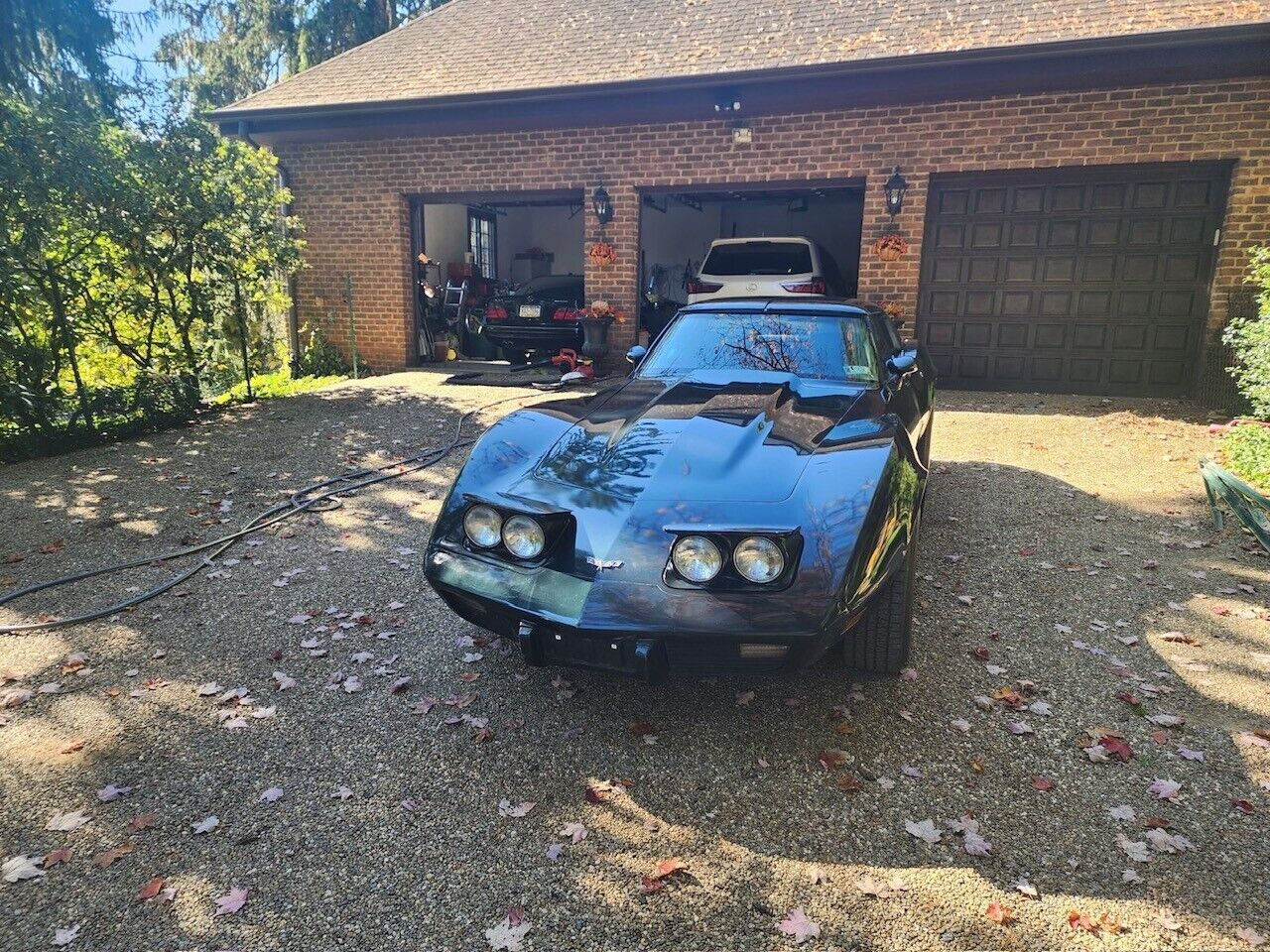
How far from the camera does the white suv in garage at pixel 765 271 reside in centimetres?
1022

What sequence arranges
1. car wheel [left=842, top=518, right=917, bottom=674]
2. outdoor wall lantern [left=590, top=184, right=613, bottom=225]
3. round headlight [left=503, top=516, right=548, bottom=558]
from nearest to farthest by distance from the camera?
1. round headlight [left=503, top=516, right=548, bottom=558]
2. car wheel [left=842, top=518, right=917, bottom=674]
3. outdoor wall lantern [left=590, top=184, right=613, bottom=225]

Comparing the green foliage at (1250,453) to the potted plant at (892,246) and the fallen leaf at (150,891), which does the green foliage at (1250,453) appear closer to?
the potted plant at (892,246)

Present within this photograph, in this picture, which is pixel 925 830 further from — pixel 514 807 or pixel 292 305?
pixel 292 305

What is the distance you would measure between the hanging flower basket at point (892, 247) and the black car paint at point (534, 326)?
14.7ft

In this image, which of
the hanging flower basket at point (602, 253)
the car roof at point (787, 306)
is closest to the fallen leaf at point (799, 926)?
the car roof at point (787, 306)

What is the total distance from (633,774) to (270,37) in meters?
26.9

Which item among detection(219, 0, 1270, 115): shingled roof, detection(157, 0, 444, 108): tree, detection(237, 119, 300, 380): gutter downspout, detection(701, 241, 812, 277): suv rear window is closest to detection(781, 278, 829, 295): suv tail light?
detection(701, 241, 812, 277): suv rear window

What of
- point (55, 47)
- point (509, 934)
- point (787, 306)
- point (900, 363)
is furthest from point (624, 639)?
point (55, 47)

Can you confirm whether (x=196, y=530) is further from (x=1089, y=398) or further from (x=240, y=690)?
(x=1089, y=398)

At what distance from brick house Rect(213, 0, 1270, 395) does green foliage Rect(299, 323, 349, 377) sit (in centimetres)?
31

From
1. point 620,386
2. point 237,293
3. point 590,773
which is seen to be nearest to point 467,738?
point 590,773

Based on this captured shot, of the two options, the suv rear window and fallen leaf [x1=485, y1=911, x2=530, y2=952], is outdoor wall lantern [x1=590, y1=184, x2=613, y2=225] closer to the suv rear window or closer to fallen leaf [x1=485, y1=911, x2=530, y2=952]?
the suv rear window

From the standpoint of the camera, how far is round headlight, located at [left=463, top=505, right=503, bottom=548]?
2.65 meters

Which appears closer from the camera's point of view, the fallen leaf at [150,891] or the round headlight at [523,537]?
the fallen leaf at [150,891]
